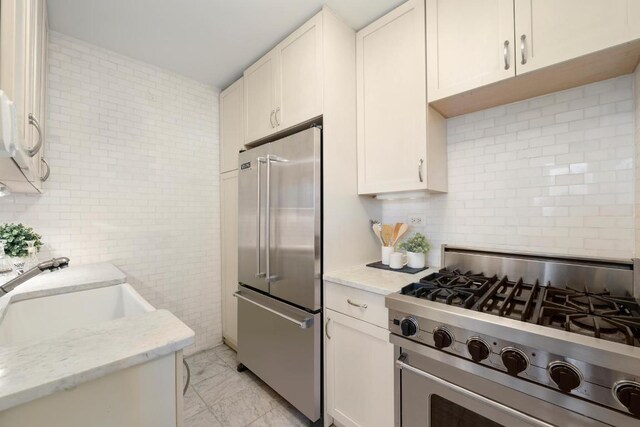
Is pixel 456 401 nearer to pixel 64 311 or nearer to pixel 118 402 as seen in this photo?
pixel 118 402

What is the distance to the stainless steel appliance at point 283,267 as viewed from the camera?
5.31 ft

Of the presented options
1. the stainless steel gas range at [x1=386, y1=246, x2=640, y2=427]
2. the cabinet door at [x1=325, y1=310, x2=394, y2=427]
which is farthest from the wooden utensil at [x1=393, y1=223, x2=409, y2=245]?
the cabinet door at [x1=325, y1=310, x2=394, y2=427]

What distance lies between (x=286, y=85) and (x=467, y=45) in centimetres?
115

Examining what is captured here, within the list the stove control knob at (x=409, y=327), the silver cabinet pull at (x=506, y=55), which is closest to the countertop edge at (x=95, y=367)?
the stove control knob at (x=409, y=327)

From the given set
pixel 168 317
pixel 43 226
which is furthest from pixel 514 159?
pixel 43 226

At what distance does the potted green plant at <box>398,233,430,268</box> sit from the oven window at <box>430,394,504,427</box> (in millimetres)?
778

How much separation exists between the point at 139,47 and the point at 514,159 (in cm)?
280

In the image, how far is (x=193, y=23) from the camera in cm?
183

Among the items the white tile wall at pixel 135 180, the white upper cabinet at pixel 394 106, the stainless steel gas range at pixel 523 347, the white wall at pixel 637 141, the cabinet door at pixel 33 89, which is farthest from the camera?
the white tile wall at pixel 135 180

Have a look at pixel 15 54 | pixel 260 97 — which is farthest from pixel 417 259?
pixel 15 54

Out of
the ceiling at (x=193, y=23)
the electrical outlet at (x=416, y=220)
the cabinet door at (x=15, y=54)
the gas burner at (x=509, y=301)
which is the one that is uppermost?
the ceiling at (x=193, y=23)

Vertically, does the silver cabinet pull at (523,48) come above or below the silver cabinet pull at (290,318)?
above

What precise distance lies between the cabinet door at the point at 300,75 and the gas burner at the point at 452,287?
1.19 m

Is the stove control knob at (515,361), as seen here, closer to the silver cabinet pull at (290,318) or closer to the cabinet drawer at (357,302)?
the cabinet drawer at (357,302)
